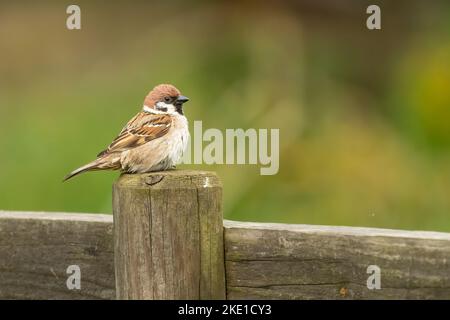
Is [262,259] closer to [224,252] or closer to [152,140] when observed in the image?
[224,252]

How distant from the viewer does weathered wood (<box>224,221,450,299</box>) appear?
2738mm

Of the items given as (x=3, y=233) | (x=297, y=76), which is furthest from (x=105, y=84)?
(x=3, y=233)

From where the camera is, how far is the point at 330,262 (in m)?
2.88

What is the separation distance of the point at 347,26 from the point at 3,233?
114 inches

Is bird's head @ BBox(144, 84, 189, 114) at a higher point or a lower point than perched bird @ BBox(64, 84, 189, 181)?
higher

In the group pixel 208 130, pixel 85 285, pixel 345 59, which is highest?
pixel 345 59

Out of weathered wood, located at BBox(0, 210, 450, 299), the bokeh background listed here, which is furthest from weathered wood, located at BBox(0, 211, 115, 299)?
the bokeh background

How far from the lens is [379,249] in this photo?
2.80 metres

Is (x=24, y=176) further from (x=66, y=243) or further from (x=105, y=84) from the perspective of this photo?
(x=66, y=243)

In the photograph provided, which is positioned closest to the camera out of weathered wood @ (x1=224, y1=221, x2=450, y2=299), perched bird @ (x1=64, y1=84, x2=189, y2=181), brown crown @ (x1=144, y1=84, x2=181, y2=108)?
weathered wood @ (x1=224, y1=221, x2=450, y2=299)

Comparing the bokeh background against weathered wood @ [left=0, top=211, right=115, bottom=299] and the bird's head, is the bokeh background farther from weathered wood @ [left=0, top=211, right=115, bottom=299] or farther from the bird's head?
weathered wood @ [left=0, top=211, right=115, bottom=299]

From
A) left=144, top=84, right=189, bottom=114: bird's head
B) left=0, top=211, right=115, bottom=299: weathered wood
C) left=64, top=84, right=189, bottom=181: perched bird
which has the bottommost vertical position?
left=0, top=211, right=115, bottom=299: weathered wood

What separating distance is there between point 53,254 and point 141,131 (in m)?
1.18

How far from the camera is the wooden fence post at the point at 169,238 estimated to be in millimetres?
2928
